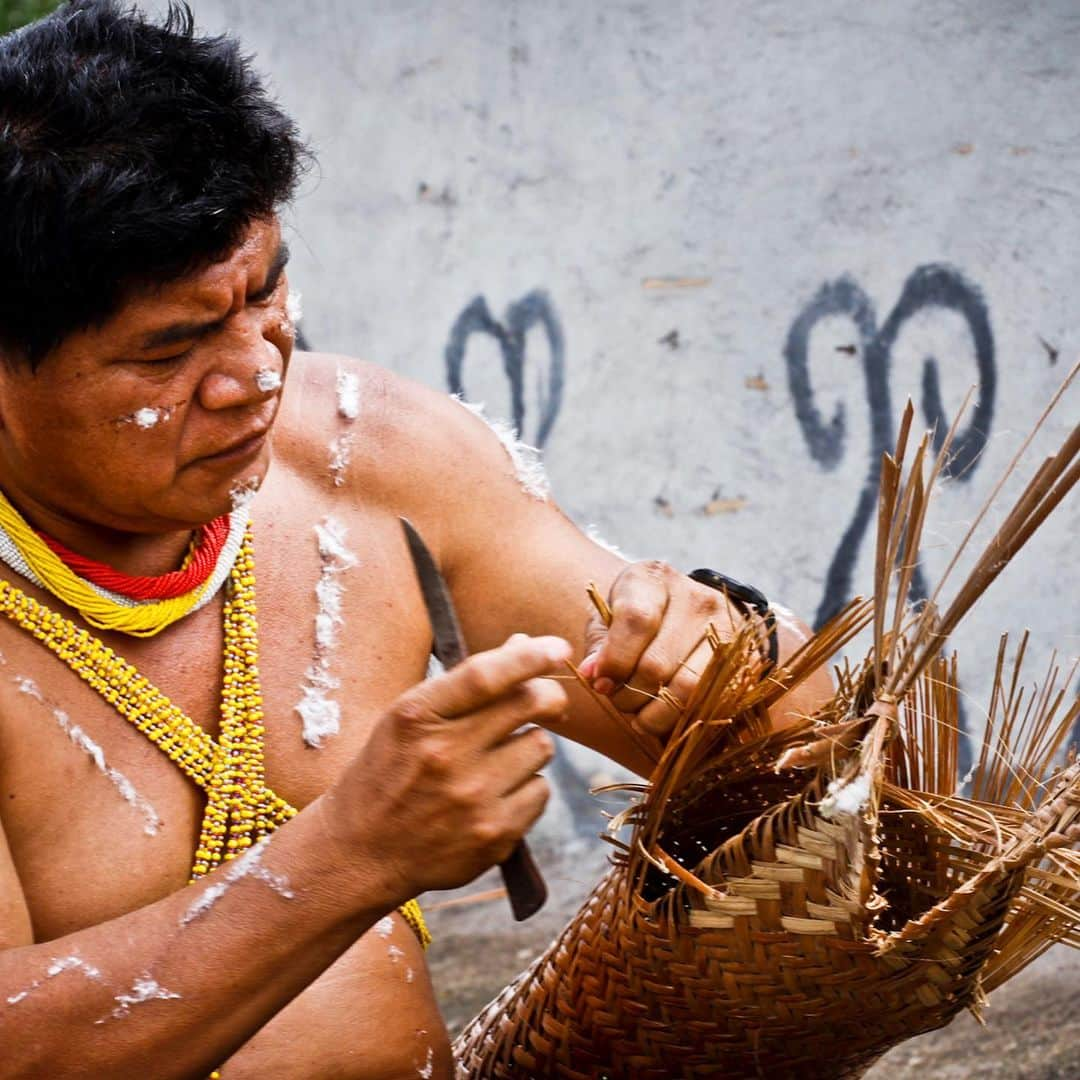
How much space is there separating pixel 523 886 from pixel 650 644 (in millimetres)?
405

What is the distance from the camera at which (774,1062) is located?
1620 millimetres

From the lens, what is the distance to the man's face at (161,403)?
5.08ft

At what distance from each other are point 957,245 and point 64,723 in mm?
2907

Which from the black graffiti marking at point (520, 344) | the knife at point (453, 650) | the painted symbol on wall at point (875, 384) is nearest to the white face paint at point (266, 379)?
the knife at point (453, 650)

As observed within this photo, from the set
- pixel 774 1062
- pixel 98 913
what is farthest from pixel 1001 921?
pixel 98 913

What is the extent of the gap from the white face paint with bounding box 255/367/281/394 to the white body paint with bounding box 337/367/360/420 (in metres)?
0.40

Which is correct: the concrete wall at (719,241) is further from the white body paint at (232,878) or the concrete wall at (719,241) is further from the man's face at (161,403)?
the white body paint at (232,878)

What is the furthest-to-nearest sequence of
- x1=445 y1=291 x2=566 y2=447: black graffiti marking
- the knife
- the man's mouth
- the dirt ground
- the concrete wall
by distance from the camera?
1. x1=445 y1=291 x2=566 y2=447: black graffiti marking
2. the concrete wall
3. the dirt ground
4. the man's mouth
5. the knife

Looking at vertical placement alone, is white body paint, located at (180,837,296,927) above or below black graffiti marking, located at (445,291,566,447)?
below

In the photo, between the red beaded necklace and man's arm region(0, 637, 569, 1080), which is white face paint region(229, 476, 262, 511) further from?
man's arm region(0, 637, 569, 1080)

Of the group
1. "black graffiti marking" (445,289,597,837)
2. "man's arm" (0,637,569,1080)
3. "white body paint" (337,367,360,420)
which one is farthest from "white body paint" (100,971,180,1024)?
"black graffiti marking" (445,289,597,837)

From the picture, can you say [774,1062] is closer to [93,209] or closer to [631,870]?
[631,870]

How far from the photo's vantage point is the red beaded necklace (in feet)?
5.65

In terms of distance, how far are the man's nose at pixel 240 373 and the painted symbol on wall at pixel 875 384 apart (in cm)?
253
